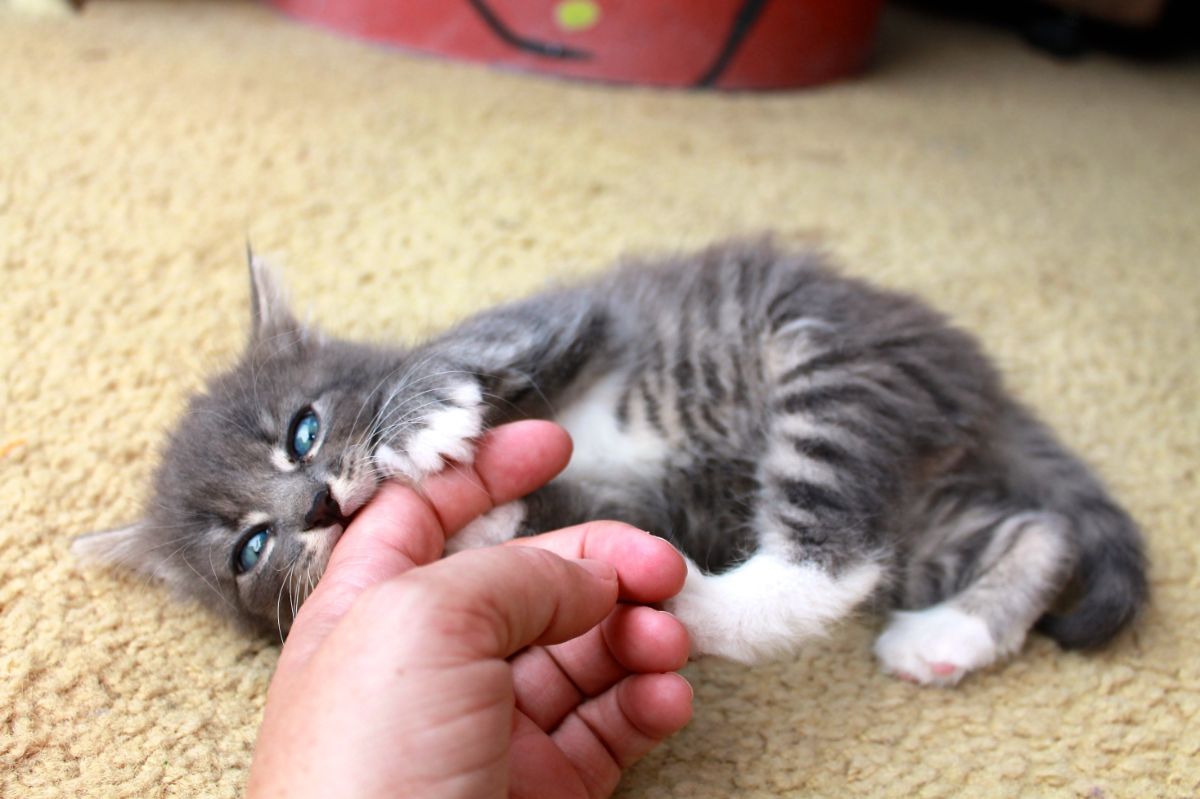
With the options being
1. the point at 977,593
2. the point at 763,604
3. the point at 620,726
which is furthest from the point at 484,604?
the point at 977,593

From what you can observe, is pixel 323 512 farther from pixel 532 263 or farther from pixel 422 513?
pixel 532 263

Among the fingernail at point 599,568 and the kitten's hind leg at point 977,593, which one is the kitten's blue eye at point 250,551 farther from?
the kitten's hind leg at point 977,593

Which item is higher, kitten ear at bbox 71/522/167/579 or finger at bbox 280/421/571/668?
finger at bbox 280/421/571/668

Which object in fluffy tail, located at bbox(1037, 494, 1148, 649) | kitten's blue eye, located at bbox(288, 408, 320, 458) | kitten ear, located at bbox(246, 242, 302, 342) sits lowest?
kitten's blue eye, located at bbox(288, 408, 320, 458)

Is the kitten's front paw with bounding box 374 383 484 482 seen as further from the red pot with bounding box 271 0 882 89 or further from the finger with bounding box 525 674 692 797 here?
the red pot with bounding box 271 0 882 89

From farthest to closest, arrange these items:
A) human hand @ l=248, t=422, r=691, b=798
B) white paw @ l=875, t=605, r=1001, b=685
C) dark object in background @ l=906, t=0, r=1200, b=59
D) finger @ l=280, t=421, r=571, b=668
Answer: dark object in background @ l=906, t=0, r=1200, b=59 → white paw @ l=875, t=605, r=1001, b=685 → finger @ l=280, t=421, r=571, b=668 → human hand @ l=248, t=422, r=691, b=798

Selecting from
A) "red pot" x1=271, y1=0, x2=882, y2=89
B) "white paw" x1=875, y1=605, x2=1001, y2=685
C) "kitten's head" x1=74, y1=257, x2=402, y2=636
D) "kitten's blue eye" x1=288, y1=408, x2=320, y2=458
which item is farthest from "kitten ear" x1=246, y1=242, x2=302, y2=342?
"red pot" x1=271, y1=0, x2=882, y2=89

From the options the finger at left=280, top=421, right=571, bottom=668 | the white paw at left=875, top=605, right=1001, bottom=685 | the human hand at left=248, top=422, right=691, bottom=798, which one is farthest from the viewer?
the white paw at left=875, top=605, right=1001, bottom=685

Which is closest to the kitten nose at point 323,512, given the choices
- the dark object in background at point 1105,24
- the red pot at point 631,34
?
the red pot at point 631,34
